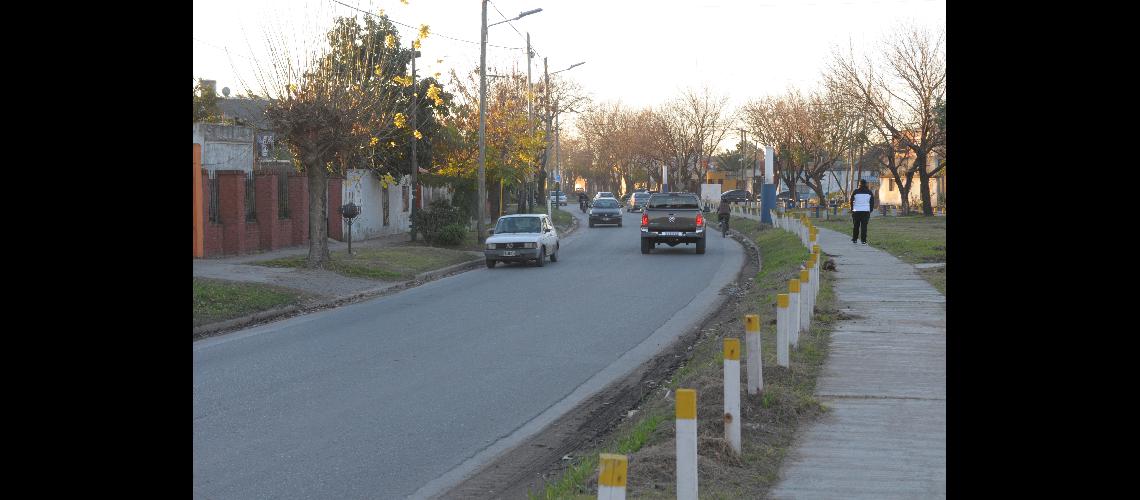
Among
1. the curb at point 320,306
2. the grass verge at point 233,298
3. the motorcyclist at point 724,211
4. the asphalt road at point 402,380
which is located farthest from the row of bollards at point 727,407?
the motorcyclist at point 724,211

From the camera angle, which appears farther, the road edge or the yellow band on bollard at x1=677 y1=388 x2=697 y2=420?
the road edge

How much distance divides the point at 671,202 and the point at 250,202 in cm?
1206

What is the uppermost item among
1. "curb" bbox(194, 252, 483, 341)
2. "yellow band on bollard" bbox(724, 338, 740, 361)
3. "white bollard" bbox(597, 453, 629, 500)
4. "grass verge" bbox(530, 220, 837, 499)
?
"yellow band on bollard" bbox(724, 338, 740, 361)

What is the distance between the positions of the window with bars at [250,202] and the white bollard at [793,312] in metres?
18.4

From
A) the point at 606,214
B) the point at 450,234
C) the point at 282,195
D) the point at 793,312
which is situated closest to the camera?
the point at 793,312

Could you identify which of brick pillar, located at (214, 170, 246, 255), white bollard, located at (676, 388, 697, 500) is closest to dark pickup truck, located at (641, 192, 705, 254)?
brick pillar, located at (214, 170, 246, 255)

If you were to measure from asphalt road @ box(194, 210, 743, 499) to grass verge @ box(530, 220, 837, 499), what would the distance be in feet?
2.86

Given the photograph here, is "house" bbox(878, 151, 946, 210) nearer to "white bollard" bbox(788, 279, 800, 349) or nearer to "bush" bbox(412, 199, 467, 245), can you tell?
"bush" bbox(412, 199, 467, 245)

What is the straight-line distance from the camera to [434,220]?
33.9 meters

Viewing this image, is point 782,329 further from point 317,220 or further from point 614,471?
point 317,220

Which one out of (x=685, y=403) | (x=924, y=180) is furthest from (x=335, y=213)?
(x=685, y=403)

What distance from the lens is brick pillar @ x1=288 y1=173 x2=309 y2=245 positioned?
2998 centimetres
